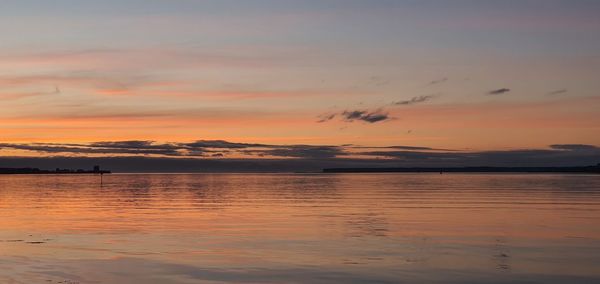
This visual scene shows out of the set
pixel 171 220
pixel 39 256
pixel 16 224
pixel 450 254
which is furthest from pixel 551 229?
pixel 16 224

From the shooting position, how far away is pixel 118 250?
28.4m

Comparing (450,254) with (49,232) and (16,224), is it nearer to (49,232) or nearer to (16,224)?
(49,232)

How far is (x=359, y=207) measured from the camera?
183 ft

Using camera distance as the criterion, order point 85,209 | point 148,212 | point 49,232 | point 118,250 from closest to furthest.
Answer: point 118,250 < point 49,232 < point 148,212 < point 85,209

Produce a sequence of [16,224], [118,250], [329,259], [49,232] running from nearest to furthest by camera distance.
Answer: [329,259], [118,250], [49,232], [16,224]

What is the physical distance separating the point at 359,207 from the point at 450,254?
28610mm

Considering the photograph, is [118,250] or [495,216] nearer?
[118,250]

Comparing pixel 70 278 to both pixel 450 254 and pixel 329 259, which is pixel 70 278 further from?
pixel 450 254

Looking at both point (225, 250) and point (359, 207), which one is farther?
point (359, 207)

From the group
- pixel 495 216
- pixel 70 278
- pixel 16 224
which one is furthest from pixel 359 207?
pixel 70 278

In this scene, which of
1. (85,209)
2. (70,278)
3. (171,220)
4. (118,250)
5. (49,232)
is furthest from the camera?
(85,209)

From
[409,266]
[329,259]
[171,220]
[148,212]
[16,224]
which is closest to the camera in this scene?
[409,266]

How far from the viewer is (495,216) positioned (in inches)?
1793

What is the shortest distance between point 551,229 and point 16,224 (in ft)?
93.9
